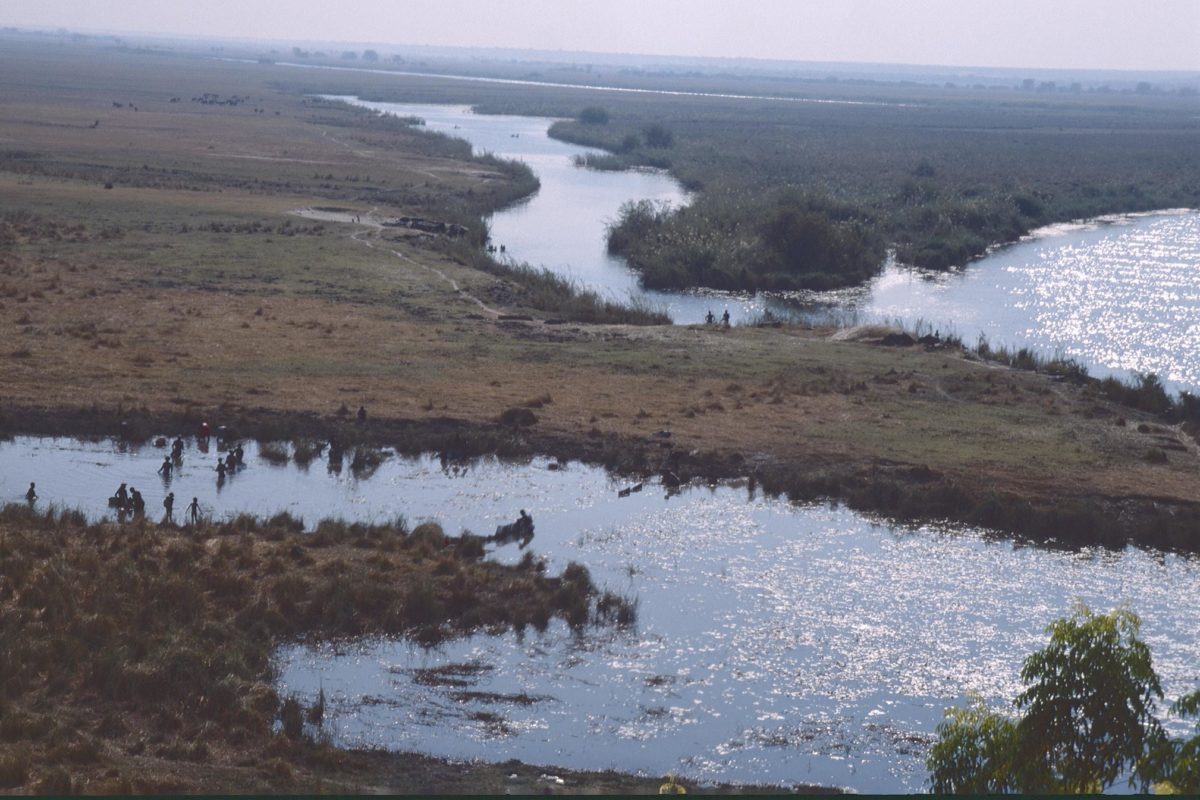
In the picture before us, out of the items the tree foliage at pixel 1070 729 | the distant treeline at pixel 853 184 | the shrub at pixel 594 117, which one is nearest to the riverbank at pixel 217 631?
the tree foliage at pixel 1070 729

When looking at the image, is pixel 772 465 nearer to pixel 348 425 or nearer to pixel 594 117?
pixel 348 425

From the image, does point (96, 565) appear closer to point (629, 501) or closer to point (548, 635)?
point (548, 635)

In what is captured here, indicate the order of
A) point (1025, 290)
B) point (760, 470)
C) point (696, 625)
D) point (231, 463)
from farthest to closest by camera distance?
point (1025, 290) → point (760, 470) → point (231, 463) → point (696, 625)

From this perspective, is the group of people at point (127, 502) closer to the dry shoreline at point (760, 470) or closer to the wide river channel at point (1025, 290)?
the dry shoreline at point (760, 470)

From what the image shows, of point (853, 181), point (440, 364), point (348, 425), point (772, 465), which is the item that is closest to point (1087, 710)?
point (772, 465)

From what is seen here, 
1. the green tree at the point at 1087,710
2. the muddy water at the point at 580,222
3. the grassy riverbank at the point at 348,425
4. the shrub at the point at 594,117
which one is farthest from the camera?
the shrub at the point at 594,117

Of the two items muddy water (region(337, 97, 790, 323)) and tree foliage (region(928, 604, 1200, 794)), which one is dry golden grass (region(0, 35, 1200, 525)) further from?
tree foliage (region(928, 604, 1200, 794))

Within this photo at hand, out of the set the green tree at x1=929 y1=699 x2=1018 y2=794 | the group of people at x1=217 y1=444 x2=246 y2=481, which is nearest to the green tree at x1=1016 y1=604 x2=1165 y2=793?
the green tree at x1=929 y1=699 x2=1018 y2=794
